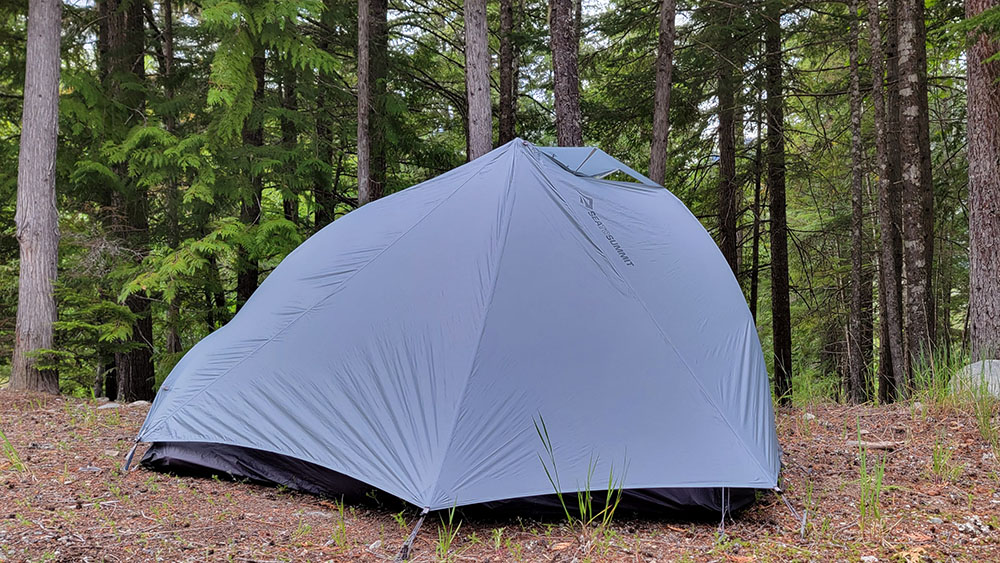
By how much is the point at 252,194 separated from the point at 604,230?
208 inches

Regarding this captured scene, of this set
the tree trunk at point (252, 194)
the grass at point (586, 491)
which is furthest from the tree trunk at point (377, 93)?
the grass at point (586, 491)

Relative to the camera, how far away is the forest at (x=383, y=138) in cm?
675

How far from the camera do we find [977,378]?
5.14m

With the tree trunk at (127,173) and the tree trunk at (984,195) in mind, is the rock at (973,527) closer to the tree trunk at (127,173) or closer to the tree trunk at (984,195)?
the tree trunk at (984,195)

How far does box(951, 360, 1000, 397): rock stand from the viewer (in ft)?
16.5

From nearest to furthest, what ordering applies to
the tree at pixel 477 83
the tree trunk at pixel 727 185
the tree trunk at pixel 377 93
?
the tree at pixel 477 83, the tree trunk at pixel 377 93, the tree trunk at pixel 727 185

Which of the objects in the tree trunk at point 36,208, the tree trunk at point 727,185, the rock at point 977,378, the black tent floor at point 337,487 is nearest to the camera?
the black tent floor at point 337,487

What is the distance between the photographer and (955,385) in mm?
5141

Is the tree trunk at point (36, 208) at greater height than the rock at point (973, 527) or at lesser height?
greater

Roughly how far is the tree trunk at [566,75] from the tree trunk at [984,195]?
3554 millimetres

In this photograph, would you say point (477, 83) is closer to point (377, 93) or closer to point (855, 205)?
point (377, 93)

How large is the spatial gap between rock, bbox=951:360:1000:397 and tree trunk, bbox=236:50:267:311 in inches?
277

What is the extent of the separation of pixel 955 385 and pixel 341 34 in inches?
347

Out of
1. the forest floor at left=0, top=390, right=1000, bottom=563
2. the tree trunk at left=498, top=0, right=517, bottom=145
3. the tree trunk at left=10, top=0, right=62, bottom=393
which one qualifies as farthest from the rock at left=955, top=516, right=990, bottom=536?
the tree trunk at left=498, top=0, right=517, bottom=145
